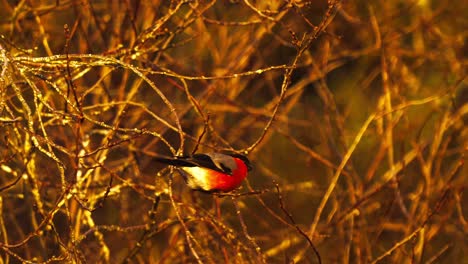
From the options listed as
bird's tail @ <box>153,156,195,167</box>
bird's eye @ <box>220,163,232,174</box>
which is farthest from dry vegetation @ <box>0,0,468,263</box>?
bird's eye @ <box>220,163,232,174</box>

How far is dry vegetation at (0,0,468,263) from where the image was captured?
375cm

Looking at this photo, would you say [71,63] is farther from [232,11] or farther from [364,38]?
[364,38]

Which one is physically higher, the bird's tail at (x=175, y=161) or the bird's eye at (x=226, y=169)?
the bird's tail at (x=175, y=161)

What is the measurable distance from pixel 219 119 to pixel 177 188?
1099mm

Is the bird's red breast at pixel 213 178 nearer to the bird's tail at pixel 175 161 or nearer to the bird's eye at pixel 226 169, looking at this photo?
the bird's eye at pixel 226 169

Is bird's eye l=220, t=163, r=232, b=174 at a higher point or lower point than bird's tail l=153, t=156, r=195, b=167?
lower

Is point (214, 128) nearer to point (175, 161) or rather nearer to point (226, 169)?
point (226, 169)

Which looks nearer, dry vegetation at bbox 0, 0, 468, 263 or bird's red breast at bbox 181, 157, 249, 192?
dry vegetation at bbox 0, 0, 468, 263

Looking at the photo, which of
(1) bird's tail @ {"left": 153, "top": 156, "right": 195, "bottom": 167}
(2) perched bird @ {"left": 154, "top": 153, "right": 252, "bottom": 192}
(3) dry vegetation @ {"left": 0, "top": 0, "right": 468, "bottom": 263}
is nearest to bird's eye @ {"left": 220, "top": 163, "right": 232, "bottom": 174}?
(2) perched bird @ {"left": 154, "top": 153, "right": 252, "bottom": 192}

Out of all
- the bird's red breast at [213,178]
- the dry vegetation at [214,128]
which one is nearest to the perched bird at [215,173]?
the bird's red breast at [213,178]

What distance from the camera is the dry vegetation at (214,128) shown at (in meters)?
3.75

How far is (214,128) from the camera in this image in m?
6.00

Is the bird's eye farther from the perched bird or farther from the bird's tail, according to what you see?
the bird's tail

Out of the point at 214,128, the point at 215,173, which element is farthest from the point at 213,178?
the point at 214,128
